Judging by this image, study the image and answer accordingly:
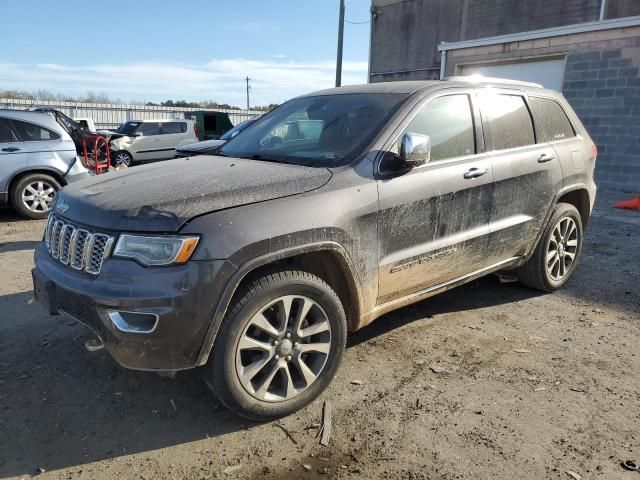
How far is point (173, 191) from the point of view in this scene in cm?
271

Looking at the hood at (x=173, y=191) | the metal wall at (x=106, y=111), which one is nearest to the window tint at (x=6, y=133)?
the hood at (x=173, y=191)

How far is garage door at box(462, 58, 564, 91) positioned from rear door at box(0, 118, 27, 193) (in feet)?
36.3

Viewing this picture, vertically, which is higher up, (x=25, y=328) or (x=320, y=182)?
(x=320, y=182)

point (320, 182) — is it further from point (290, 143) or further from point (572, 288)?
point (572, 288)

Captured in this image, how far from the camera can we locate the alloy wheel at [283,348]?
106 inches

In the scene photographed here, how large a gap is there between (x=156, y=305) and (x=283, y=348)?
742 millimetres

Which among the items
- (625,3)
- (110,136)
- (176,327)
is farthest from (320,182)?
(625,3)

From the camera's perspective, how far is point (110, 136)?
1642 centimetres

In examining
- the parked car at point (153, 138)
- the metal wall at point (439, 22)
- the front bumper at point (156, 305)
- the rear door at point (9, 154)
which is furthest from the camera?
the metal wall at point (439, 22)

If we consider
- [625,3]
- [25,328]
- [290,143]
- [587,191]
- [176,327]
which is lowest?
[25,328]

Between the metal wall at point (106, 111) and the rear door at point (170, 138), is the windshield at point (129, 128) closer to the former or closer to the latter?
the rear door at point (170, 138)

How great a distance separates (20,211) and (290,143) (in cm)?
597

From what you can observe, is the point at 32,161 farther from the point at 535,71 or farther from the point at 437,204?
the point at 535,71

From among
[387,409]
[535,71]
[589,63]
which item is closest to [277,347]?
[387,409]
